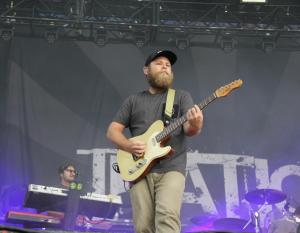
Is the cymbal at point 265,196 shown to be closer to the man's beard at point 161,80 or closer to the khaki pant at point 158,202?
the man's beard at point 161,80

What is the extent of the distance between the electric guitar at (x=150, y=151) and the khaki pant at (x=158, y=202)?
8 cm

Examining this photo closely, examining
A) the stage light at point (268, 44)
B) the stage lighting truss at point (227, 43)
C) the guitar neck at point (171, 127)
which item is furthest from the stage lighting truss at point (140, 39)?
the guitar neck at point (171, 127)

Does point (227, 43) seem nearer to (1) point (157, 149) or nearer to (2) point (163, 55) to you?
(2) point (163, 55)

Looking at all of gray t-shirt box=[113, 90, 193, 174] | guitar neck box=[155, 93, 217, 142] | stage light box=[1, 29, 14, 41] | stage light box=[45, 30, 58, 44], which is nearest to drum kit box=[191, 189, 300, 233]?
gray t-shirt box=[113, 90, 193, 174]

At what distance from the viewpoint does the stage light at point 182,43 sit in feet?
32.3

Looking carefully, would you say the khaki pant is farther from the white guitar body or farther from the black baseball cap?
the black baseball cap

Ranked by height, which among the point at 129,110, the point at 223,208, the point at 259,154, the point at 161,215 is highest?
the point at 129,110

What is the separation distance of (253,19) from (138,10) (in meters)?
2.03

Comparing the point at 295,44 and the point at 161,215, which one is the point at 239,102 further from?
the point at 161,215

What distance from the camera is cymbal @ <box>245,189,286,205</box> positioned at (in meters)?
7.60

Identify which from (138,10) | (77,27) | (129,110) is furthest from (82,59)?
(129,110)

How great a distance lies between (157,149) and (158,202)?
0.40m

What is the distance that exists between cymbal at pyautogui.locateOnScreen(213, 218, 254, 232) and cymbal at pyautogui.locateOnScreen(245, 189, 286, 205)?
1.18ft

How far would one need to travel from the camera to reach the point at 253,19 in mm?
9805
